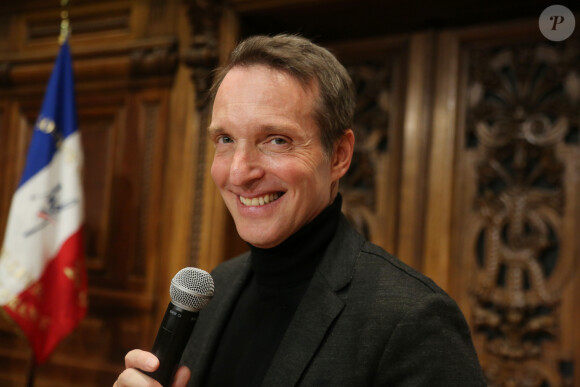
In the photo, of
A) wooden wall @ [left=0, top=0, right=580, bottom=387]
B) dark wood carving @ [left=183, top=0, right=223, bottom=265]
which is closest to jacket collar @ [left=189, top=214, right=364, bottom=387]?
wooden wall @ [left=0, top=0, right=580, bottom=387]

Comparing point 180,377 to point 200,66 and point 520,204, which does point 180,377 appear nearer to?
point 520,204

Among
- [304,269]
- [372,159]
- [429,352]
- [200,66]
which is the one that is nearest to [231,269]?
[304,269]

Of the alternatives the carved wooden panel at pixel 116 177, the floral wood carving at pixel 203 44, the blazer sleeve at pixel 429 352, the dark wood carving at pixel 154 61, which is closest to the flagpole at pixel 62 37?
the carved wooden panel at pixel 116 177

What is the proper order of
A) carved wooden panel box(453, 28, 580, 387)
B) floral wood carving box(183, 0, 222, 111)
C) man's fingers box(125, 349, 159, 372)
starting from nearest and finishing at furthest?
man's fingers box(125, 349, 159, 372) < carved wooden panel box(453, 28, 580, 387) < floral wood carving box(183, 0, 222, 111)

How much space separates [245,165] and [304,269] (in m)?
0.29

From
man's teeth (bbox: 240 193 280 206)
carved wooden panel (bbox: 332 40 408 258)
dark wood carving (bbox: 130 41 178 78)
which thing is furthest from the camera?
dark wood carving (bbox: 130 41 178 78)

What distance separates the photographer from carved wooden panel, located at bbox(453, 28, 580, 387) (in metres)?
2.42

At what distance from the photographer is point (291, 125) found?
4.03 feet

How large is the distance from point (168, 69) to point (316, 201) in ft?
6.79

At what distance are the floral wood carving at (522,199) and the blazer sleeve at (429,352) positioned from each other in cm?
149

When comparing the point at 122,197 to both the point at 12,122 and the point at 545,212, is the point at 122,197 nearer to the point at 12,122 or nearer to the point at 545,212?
the point at 12,122

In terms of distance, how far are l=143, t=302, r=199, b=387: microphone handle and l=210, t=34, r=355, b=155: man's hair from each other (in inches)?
19.6

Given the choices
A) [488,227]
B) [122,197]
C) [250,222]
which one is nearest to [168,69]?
[122,197]

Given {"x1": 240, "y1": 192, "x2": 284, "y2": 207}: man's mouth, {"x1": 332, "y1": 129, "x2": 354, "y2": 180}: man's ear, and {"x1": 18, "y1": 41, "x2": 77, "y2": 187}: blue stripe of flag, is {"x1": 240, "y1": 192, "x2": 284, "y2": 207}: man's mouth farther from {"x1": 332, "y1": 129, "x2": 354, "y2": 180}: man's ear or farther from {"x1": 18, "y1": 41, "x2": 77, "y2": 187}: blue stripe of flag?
{"x1": 18, "y1": 41, "x2": 77, "y2": 187}: blue stripe of flag
